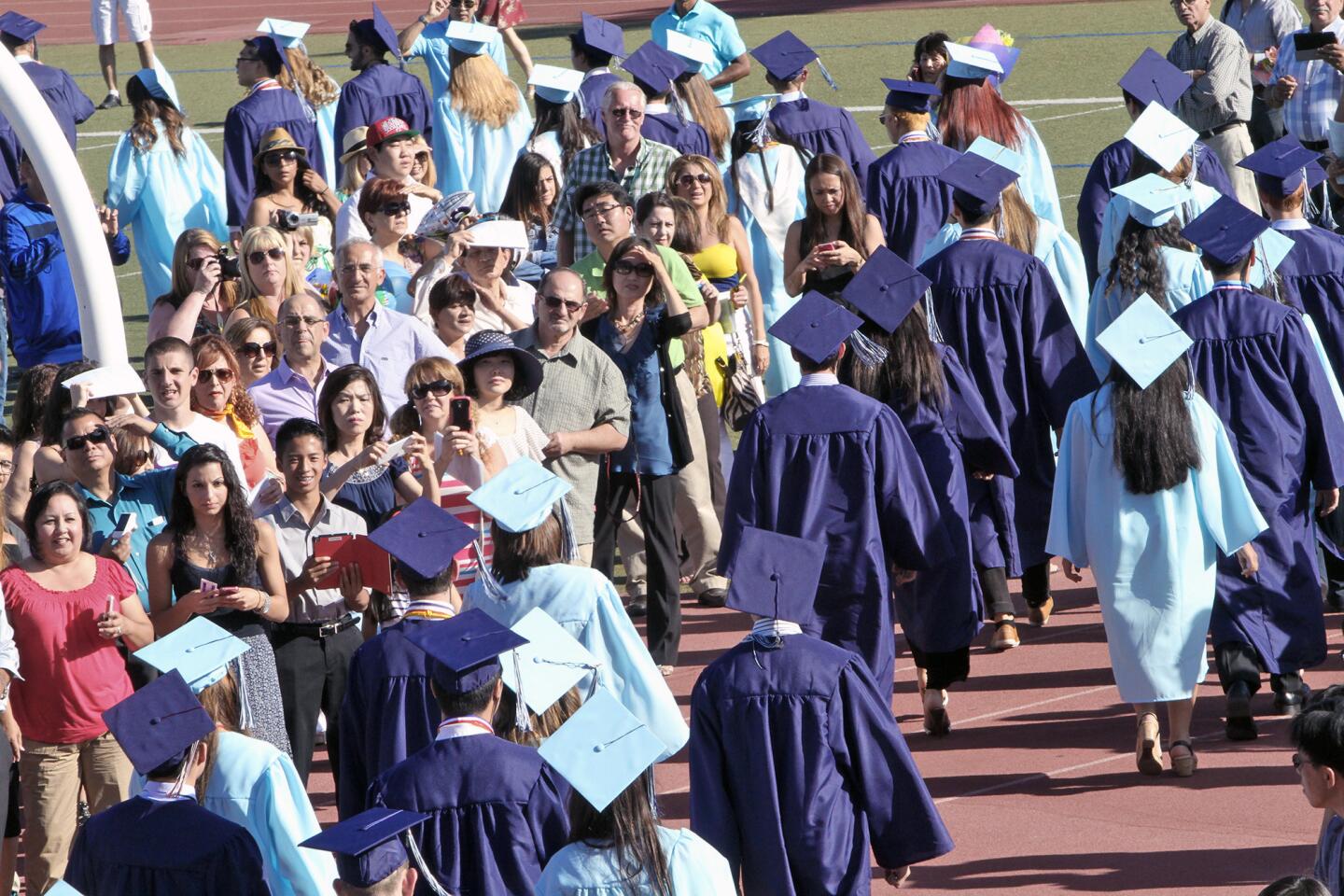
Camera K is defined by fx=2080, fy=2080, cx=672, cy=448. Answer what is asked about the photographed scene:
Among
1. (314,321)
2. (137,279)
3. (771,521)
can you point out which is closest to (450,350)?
(314,321)

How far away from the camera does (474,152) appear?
1253 centimetres

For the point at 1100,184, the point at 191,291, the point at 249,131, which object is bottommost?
the point at 191,291

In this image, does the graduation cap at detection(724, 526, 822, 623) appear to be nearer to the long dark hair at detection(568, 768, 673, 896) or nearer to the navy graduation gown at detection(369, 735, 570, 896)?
the navy graduation gown at detection(369, 735, 570, 896)

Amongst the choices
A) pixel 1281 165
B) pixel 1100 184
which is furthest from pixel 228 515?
pixel 1100 184

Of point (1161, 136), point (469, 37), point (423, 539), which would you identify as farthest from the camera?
point (469, 37)

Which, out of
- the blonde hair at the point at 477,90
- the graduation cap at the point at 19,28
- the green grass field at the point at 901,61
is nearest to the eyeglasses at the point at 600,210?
the blonde hair at the point at 477,90

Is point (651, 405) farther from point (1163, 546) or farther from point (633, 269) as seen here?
point (1163, 546)

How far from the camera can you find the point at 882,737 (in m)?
5.41

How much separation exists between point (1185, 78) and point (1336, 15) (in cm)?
234

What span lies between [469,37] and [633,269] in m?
4.00

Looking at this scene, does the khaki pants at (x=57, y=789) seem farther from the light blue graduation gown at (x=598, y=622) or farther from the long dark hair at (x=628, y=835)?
the long dark hair at (x=628, y=835)

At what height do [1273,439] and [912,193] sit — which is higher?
[912,193]

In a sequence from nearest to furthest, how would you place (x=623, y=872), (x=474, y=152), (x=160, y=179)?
1. (x=623, y=872)
2. (x=160, y=179)
3. (x=474, y=152)

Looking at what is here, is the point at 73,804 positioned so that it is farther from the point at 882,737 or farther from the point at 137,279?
the point at 137,279
